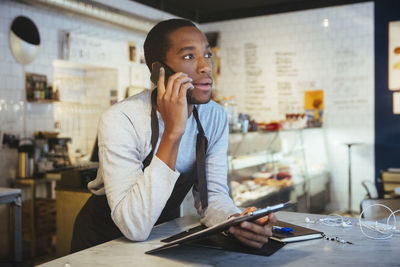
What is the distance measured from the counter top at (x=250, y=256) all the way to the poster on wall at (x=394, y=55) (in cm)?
550

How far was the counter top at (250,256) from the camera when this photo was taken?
3.48 ft

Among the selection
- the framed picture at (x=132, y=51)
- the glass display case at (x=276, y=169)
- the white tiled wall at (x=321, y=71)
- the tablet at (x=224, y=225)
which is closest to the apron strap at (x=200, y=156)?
the tablet at (x=224, y=225)

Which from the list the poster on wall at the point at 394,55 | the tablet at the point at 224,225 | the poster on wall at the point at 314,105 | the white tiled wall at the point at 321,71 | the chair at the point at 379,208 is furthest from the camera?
the poster on wall at the point at 314,105

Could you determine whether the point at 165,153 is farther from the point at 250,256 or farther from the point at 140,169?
the point at 250,256

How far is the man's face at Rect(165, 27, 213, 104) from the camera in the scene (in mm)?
1439

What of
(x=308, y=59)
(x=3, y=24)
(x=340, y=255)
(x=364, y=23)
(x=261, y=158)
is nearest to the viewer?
(x=340, y=255)

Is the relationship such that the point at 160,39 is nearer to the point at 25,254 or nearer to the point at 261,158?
the point at 261,158

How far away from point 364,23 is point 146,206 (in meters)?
6.15

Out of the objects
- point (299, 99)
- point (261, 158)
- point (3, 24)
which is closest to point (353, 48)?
point (299, 99)

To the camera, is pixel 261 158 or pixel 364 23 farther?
pixel 364 23

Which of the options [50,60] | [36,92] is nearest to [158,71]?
[36,92]

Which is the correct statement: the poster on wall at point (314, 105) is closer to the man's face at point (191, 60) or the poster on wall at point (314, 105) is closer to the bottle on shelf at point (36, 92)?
the bottle on shelf at point (36, 92)

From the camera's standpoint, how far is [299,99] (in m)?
6.91

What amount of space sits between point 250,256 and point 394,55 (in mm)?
5981
